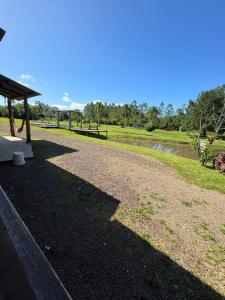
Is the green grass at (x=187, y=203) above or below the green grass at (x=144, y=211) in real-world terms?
below

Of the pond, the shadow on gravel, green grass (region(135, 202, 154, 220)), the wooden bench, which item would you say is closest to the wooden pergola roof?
the shadow on gravel

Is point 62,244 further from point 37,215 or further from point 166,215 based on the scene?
point 166,215

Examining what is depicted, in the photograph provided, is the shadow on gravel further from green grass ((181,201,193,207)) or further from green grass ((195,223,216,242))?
green grass ((181,201,193,207))

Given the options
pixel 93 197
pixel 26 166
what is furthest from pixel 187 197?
pixel 26 166

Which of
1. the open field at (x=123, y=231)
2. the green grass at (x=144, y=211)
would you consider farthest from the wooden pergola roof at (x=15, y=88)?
the green grass at (x=144, y=211)

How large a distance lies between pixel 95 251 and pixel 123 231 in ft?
2.57

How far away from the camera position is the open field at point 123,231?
8.64 ft

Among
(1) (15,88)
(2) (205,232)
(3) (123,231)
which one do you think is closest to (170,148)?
(1) (15,88)

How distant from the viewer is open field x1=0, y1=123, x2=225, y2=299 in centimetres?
263

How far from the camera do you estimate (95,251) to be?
3094 millimetres

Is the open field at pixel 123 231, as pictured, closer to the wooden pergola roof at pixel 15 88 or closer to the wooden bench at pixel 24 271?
the wooden bench at pixel 24 271

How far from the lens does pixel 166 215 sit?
Result: 465cm

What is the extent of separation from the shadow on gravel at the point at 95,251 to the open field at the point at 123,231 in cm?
1

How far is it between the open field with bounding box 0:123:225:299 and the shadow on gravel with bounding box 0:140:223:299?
1cm
